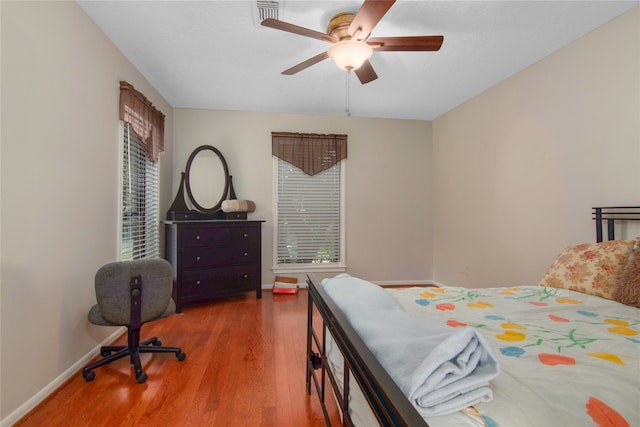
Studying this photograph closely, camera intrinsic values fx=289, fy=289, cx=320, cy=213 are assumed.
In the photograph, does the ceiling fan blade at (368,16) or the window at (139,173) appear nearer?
the ceiling fan blade at (368,16)

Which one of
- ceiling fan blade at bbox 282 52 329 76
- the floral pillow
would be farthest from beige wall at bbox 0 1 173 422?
the floral pillow

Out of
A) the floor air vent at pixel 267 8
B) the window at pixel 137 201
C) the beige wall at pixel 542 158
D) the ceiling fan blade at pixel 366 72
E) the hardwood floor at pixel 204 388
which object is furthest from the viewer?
the window at pixel 137 201

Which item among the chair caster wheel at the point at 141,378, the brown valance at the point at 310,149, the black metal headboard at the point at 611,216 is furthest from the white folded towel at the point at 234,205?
the black metal headboard at the point at 611,216

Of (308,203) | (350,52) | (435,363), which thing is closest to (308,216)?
(308,203)

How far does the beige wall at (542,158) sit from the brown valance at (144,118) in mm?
3599

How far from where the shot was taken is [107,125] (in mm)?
2291

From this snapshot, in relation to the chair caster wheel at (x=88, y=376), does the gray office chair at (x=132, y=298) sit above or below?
above

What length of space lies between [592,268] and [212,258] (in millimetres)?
3248

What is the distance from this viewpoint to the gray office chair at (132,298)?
1.78 meters

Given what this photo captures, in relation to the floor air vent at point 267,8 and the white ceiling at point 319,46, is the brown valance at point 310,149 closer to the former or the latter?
the white ceiling at point 319,46

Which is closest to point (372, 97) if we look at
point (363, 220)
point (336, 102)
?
point (336, 102)

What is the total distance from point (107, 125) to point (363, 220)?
3122mm

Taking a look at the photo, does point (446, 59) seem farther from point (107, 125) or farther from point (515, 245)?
point (107, 125)

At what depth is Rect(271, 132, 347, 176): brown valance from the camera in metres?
3.97
